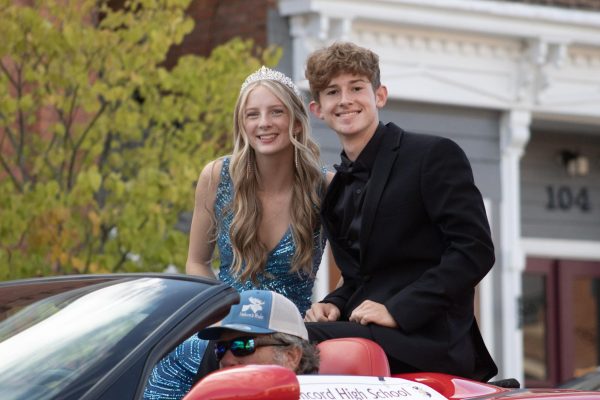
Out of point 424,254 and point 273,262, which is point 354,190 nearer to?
point 424,254

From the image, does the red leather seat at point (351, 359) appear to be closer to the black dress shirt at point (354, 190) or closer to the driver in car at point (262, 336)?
the driver in car at point (262, 336)

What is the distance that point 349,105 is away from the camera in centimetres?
498

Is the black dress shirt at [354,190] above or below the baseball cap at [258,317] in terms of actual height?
above

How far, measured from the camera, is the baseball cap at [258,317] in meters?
3.96

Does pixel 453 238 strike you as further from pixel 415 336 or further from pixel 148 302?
pixel 148 302

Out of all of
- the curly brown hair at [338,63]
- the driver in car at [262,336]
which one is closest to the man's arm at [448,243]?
the curly brown hair at [338,63]

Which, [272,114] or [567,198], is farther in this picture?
[567,198]

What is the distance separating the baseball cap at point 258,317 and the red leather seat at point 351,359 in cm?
12

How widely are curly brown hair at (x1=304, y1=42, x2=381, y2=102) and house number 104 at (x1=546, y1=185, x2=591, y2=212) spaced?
37.0ft

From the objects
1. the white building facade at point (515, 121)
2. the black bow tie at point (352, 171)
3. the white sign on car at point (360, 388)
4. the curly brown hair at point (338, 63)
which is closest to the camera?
the white sign on car at point (360, 388)

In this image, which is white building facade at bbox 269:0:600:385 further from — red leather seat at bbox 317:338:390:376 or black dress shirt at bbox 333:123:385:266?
red leather seat at bbox 317:338:390:376

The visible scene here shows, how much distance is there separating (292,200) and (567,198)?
11111 millimetres

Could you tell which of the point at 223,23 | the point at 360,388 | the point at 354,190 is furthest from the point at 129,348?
the point at 223,23

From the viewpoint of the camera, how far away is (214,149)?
9.75 m
